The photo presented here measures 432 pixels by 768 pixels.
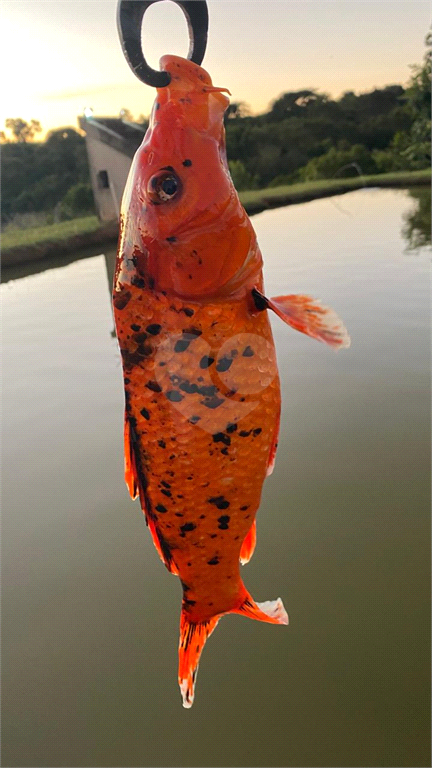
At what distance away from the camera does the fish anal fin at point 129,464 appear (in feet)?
1.97

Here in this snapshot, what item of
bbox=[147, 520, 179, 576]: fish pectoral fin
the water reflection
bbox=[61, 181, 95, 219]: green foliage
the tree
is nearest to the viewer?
bbox=[147, 520, 179, 576]: fish pectoral fin

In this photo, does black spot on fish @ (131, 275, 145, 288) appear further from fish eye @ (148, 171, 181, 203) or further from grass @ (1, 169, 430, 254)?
grass @ (1, 169, 430, 254)

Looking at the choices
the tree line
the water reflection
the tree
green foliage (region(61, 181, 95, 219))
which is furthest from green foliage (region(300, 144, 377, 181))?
the water reflection

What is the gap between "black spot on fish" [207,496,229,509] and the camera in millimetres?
603

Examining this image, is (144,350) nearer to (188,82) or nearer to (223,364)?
(223,364)

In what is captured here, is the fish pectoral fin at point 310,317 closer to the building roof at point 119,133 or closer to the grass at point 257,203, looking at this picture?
the building roof at point 119,133

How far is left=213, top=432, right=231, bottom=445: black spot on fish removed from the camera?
1.90ft

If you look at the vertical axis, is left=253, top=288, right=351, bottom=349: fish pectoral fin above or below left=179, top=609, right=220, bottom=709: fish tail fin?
above

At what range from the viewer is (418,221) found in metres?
6.60

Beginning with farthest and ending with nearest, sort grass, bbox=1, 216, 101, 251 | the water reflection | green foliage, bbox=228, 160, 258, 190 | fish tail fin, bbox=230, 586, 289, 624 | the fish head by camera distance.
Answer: the water reflection, grass, bbox=1, 216, 101, 251, green foliage, bbox=228, 160, 258, 190, fish tail fin, bbox=230, 586, 289, 624, the fish head

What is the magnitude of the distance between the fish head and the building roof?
5.4 inches

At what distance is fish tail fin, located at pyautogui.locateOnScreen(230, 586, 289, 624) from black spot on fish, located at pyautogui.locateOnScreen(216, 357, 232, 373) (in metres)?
0.37

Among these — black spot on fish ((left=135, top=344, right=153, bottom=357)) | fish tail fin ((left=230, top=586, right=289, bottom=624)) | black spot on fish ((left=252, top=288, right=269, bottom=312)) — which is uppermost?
black spot on fish ((left=252, top=288, right=269, bottom=312))

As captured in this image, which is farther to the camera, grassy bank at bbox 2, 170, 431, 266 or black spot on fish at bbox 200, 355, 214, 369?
grassy bank at bbox 2, 170, 431, 266
